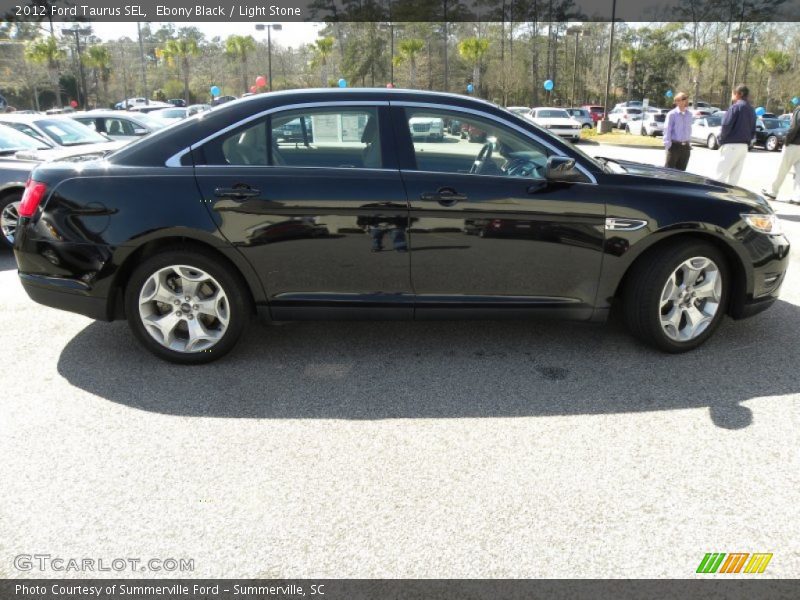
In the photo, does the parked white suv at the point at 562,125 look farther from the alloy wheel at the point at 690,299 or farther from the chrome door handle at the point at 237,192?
the chrome door handle at the point at 237,192

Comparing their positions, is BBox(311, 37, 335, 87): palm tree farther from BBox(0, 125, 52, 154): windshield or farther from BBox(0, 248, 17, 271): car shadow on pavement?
BBox(0, 248, 17, 271): car shadow on pavement

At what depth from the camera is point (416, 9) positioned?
58531 millimetres

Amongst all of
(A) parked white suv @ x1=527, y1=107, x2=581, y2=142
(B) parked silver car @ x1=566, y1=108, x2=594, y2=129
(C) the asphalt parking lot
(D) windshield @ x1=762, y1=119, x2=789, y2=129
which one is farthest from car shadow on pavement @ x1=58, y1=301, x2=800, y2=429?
(B) parked silver car @ x1=566, y1=108, x2=594, y2=129

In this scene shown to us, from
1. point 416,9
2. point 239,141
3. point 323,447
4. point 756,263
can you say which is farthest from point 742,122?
point 416,9

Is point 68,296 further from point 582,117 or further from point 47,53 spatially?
point 47,53

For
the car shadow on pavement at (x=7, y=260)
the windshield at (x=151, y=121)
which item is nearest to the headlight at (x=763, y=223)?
the car shadow on pavement at (x=7, y=260)

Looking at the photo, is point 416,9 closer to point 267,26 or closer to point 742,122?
point 267,26

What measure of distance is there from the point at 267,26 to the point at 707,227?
43.6 m

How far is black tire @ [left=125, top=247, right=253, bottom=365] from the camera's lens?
379 cm

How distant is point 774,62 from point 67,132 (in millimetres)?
58590

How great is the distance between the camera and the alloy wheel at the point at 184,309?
12.6 ft

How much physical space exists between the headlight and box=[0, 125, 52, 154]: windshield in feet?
25.7

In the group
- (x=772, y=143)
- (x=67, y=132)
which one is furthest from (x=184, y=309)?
(x=772, y=143)

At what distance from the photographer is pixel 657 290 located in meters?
3.91
